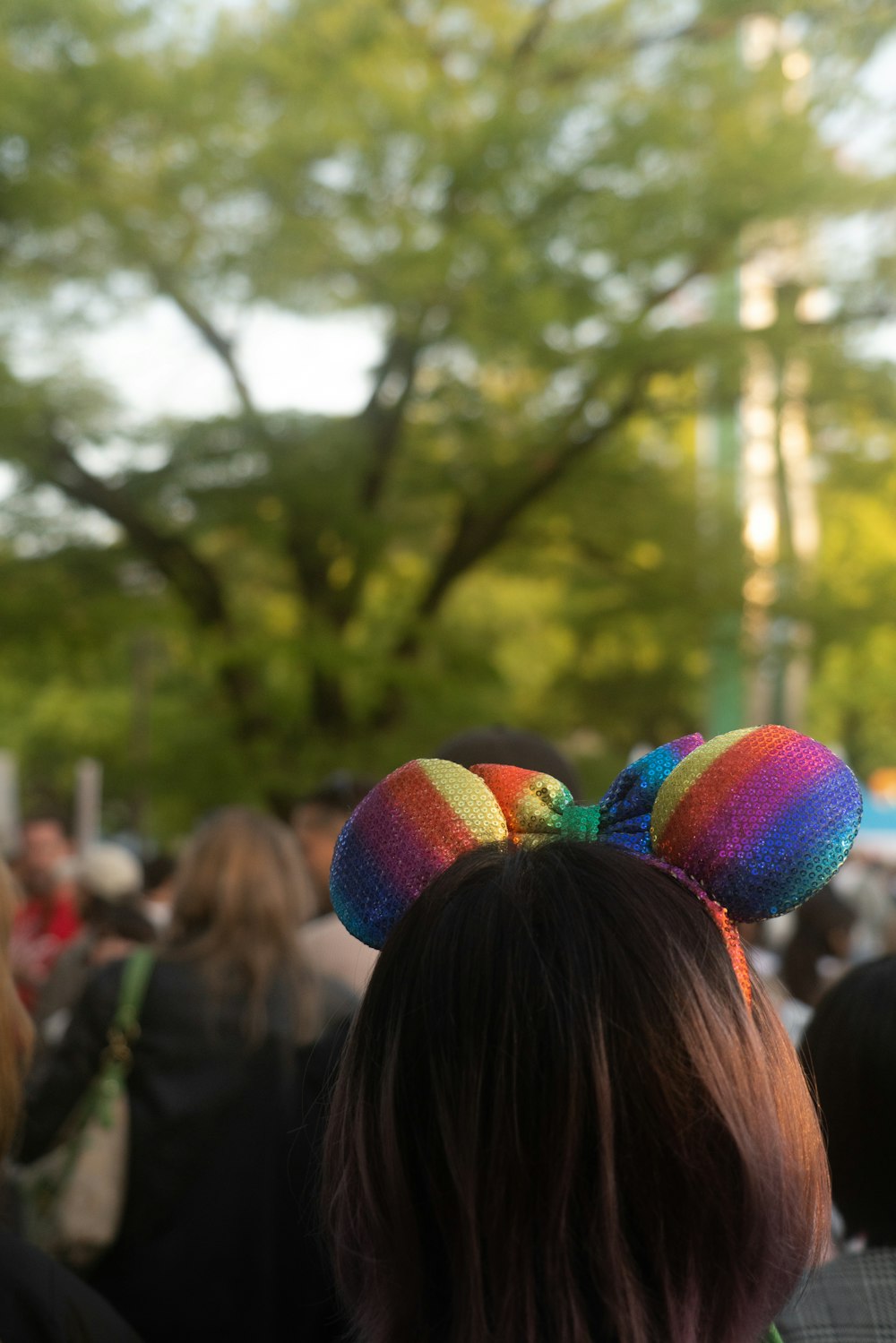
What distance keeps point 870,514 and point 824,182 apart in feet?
43.0

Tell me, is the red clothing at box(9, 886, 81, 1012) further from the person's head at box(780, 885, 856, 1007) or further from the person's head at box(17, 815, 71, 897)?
the person's head at box(780, 885, 856, 1007)

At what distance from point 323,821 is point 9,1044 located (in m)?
2.16

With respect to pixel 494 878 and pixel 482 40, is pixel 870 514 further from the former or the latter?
pixel 494 878

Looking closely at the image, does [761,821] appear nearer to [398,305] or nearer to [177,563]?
[398,305]

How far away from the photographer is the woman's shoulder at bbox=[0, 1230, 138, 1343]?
4.57 ft

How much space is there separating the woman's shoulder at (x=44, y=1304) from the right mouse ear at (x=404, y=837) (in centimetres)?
62

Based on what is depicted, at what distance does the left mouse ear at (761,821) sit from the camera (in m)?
1.05

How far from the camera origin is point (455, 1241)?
37.6 inches

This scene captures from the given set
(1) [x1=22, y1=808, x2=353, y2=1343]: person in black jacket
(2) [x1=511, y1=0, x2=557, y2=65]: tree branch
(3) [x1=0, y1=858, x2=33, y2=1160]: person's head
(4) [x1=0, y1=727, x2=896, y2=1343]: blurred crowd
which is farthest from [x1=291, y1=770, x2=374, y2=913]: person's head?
(2) [x1=511, y1=0, x2=557, y2=65]: tree branch

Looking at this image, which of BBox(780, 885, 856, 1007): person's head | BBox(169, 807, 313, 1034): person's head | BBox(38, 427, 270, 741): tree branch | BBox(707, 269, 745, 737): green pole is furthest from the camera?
BBox(707, 269, 745, 737): green pole

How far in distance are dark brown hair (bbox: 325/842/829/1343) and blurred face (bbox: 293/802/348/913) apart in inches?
111

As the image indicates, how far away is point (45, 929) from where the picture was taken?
6668 millimetres

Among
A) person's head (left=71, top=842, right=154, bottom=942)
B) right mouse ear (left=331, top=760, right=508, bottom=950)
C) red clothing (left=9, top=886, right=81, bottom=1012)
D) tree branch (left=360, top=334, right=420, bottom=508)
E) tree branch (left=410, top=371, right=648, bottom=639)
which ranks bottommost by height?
red clothing (left=9, top=886, right=81, bottom=1012)

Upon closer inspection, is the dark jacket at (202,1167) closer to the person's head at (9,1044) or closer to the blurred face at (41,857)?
the person's head at (9,1044)
